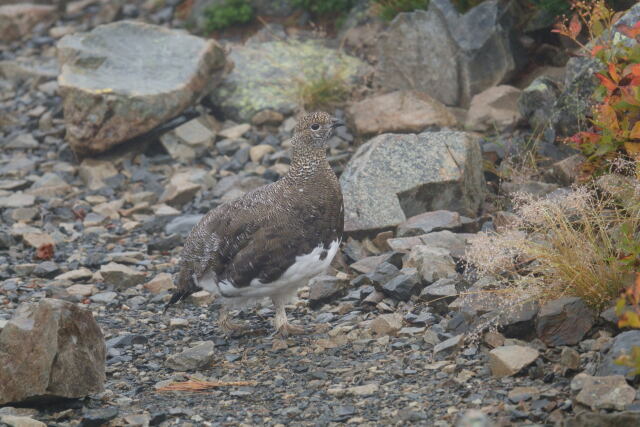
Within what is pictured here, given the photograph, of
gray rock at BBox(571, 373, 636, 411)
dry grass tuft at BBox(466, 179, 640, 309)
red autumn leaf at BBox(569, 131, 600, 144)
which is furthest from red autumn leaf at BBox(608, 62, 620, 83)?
gray rock at BBox(571, 373, 636, 411)

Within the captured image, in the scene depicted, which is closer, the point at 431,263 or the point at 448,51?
the point at 431,263

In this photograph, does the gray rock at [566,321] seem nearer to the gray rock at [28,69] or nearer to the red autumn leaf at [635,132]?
the red autumn leaf at [635,132]

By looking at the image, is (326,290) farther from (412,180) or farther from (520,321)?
(520,321)

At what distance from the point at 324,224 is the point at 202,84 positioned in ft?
14.9

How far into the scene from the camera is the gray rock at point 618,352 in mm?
4074

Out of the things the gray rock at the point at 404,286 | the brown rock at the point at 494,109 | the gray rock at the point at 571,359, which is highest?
the gray rock at the point at 571,359

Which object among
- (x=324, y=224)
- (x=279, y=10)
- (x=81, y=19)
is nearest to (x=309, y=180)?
(x=324, y=224)

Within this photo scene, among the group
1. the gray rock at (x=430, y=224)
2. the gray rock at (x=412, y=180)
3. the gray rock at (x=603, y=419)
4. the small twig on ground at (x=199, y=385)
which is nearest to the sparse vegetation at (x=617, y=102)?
the gray rock at (x=430, y=224)

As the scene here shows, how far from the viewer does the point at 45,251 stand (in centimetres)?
754

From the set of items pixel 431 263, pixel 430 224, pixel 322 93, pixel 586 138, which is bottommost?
pixel 322 93

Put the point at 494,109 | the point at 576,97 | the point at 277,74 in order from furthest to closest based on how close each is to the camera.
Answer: the point at 277,74
the point at 494,109
the point at 576,97

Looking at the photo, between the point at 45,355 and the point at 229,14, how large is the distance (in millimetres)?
7809

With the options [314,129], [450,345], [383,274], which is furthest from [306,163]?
[450,345]

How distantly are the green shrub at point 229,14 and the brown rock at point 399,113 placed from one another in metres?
3.24
